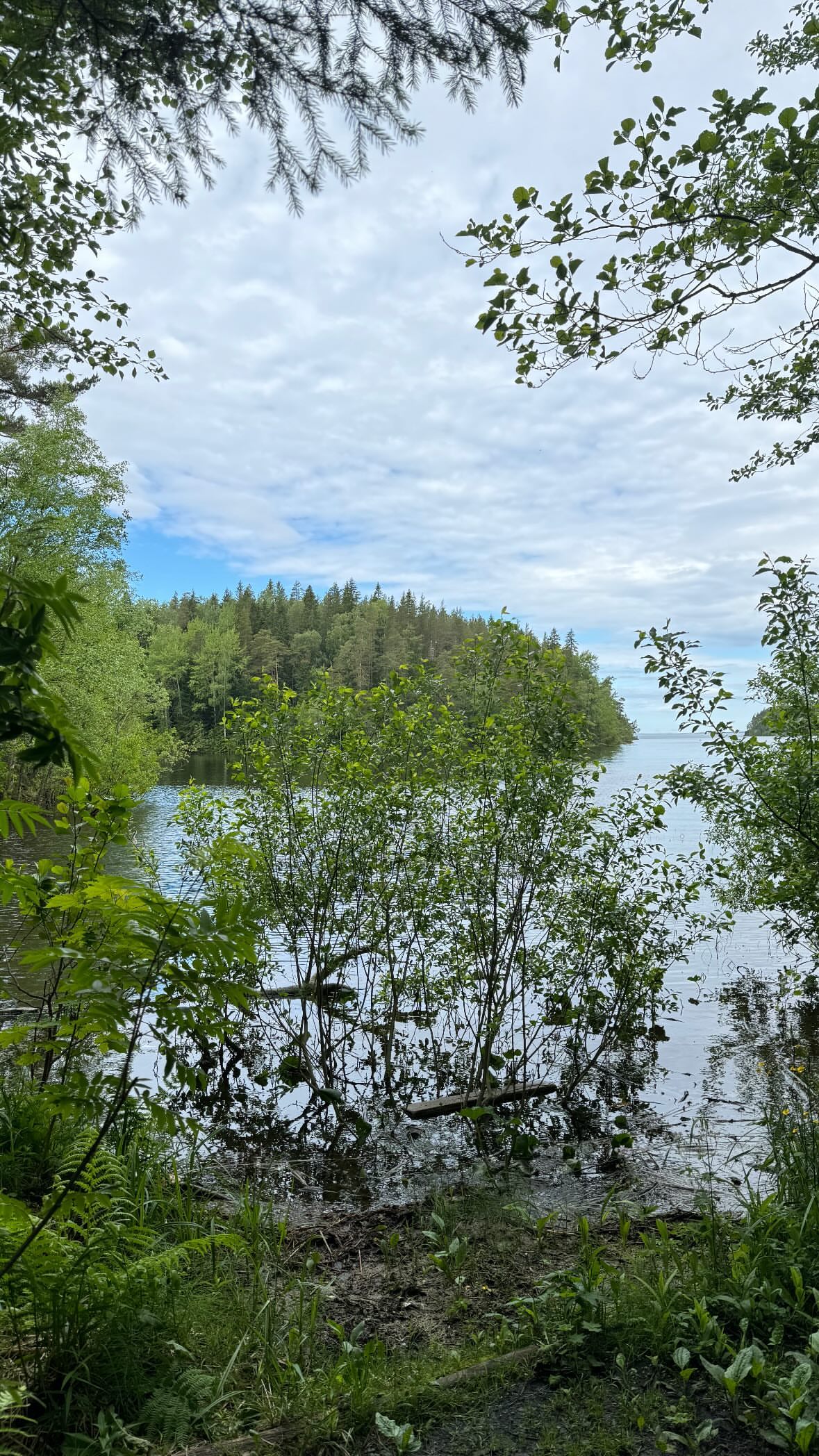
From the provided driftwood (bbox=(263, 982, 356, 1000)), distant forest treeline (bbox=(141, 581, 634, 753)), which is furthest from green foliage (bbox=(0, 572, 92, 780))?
distant forest treeline (bbox=(141, 581, 634, 753))

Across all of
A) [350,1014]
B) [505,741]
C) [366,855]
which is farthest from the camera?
[350,1014]

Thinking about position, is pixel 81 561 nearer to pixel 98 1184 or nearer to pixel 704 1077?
pixel 704 1077

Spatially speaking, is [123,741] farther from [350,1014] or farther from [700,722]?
[700,722]

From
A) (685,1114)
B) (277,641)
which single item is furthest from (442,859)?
(277,641)

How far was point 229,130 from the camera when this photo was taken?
10.5 feet

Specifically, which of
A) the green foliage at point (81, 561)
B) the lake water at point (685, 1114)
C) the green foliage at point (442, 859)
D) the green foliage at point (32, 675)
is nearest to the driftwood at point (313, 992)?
the green foliage at point (442, 859)

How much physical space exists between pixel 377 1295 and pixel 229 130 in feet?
16.5

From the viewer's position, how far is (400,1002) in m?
7.57

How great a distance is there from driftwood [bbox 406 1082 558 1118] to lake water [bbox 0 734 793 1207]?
14cm

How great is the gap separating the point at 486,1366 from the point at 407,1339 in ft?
1.95

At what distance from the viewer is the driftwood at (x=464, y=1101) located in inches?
252

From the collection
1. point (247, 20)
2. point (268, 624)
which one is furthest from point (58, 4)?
point (268, 624)

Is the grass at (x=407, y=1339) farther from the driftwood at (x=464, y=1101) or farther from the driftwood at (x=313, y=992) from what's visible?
the driftwood at (x=313, y=992)

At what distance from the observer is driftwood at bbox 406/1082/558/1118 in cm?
639
